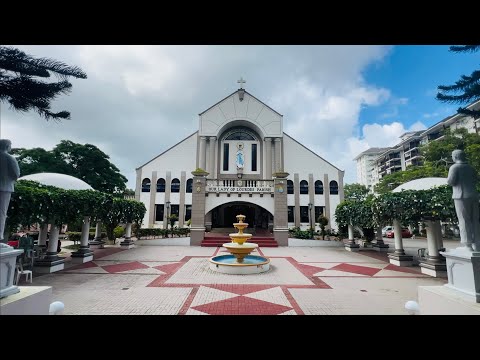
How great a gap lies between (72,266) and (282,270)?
9.46 metres

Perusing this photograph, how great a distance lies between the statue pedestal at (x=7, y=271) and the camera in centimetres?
334

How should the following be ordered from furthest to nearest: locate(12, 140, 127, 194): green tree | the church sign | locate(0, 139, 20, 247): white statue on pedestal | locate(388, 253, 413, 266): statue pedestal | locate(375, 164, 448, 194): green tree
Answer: locate(375, 164, 448, 194): green tree < locate(12, 140, 127, 194): green tree < the church sign < locate(388, 253, 413, 266): statue pedestal < locate(0, 139, 20, 247): white statue on pedestal

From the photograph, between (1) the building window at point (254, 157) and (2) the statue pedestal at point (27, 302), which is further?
(1) the building window at point (254, 157)

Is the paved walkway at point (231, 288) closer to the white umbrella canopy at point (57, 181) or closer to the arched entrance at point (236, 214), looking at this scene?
the white umbrella canopy at point (57, 181)

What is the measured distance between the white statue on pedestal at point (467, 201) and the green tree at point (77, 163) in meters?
25.8

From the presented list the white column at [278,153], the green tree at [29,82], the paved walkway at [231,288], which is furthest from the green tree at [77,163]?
the green tree at [29,82]

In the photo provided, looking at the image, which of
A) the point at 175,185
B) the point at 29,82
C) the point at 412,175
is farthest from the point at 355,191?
the point at 29,82

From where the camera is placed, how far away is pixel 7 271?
353cm

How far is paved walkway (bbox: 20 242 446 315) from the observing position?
5.86 meters

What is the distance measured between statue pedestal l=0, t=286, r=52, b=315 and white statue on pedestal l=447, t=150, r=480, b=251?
7.11 meters

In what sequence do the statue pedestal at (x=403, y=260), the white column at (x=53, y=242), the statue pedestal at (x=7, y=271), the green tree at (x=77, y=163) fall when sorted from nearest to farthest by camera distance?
the statue pedestal at (x=7, y=271), the white column at (x=53, y=242), the statue pedestal at (x=403, y=260), the green tree at (x=77, y=163)

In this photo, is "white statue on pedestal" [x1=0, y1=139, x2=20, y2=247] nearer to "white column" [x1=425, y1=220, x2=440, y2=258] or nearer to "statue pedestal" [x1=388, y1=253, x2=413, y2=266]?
"white column" [x1=425, y1=220, x2=440, y2=258]

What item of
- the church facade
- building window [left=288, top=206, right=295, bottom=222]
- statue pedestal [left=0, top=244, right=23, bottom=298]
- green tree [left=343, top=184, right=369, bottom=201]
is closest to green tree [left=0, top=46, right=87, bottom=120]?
statue pedestal [left=0, top=244, right=23, bottom=298]
